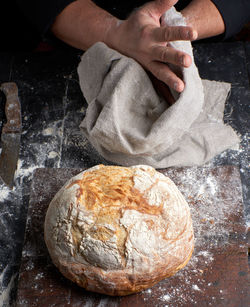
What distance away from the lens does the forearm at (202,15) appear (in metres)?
1.80

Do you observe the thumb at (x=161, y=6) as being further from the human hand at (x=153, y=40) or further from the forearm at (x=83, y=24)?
the forearm at (x=83, y=24)

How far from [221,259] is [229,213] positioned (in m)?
0.17

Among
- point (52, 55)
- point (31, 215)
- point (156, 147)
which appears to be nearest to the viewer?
point (31, 215)

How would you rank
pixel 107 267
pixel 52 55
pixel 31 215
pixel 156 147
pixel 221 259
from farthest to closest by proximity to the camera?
pixel 52 55 < pixel 156 147 < pixel 31 215 < pixel 221 259 < pixel 107 267

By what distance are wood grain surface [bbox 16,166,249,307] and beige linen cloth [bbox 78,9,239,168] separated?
11 centimetres

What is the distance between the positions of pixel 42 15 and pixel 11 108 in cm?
42

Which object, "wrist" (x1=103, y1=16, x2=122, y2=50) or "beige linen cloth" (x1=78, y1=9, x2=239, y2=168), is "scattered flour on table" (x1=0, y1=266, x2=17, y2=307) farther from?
"wrist" (x1=103, y1=16, x2=122, y2=50)

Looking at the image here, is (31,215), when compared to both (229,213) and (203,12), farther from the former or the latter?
(203,12)

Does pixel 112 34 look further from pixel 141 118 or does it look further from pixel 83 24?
→ pixel 141 118

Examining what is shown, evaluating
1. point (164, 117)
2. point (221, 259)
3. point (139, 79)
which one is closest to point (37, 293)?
point (221, 259)

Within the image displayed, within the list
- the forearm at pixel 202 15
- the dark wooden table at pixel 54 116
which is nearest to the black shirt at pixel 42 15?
the forearm at pixel 202 15

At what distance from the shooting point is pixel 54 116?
1771 millimetres

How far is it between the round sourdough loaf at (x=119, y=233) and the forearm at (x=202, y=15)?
2.79ft

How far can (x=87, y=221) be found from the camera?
3.95 feet
